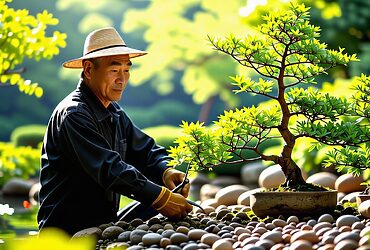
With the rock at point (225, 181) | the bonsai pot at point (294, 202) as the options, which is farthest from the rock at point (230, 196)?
the rock at point (225, 181)

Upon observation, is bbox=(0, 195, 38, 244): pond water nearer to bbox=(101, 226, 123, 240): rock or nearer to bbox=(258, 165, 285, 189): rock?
bbox=(101, 226, 123, 240): rock

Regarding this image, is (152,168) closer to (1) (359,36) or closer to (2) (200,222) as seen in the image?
(2) (200,222)

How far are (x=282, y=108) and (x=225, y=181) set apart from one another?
7.37 m

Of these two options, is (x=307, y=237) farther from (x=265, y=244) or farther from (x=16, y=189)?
(x=16, y=189)

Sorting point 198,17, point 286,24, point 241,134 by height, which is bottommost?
point 241,134

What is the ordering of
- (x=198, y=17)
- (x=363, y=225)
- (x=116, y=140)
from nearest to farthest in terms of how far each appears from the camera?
(x=363, y=225)
(x=116, y=140)
(x=198, y=17)

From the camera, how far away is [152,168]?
371cm

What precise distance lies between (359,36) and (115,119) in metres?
8.40

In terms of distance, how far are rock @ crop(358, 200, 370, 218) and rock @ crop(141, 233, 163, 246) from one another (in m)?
0.98

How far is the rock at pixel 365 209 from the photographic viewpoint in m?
3.12

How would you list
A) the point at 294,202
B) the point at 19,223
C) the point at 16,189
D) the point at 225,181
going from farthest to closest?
the point at 225,181, the point at 16,189, the point at 19,223, the point at 294,202

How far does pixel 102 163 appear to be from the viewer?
3.11 meters

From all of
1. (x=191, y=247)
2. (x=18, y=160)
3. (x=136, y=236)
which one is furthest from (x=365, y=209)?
(x=18, y=160)

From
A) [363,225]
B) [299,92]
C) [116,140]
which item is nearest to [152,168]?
[116,140]
